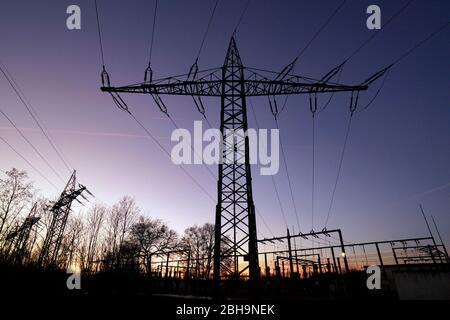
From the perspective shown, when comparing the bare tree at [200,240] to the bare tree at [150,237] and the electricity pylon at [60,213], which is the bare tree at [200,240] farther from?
the electricity pylon at [60,213]

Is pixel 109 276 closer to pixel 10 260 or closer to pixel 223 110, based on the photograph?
pixel 10 260

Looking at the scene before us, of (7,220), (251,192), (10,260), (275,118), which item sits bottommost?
(10,260)

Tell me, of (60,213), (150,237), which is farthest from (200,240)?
(60,213)

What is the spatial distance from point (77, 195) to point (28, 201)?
6.62 metres

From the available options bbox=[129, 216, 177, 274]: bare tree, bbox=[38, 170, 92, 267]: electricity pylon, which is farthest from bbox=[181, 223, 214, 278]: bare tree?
bbox=[38, 170, 92, 267]: electricity pylon

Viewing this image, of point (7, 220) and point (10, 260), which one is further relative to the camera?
point (7, 220)

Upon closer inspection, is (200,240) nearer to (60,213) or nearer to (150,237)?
(150,237)

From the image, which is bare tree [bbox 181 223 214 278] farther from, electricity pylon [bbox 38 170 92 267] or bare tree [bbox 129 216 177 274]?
electricity pylon [bbox 38 170 92 267]

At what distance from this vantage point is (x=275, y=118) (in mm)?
11219

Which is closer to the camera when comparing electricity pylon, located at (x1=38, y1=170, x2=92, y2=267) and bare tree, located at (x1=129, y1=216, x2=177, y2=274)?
electricity pylon, located at (x1=38, y1=170, x2=92, y2=267)

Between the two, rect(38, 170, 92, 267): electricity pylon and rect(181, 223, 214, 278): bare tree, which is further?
rect(181, 223, 214, 278): bare tree

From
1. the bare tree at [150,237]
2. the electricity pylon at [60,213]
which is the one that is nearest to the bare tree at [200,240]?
the bare tree at [150,237]

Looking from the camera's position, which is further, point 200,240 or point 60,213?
point 200,240
